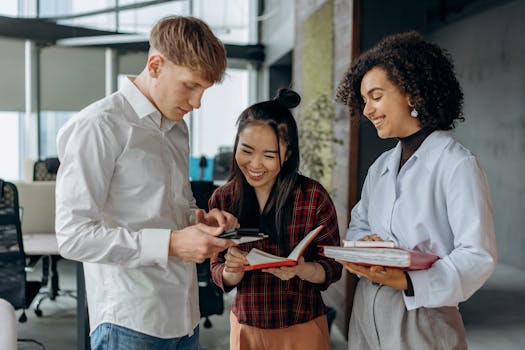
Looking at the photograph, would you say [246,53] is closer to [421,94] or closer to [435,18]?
[435,18]

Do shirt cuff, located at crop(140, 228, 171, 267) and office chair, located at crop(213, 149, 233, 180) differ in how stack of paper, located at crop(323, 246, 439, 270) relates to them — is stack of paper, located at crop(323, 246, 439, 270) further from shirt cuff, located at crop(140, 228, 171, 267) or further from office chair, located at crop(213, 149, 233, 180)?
office chair, located at crop(213, 149, 233, 180)

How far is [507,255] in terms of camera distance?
20.9 feet

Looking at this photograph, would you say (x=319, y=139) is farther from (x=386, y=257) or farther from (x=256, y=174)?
(x=386, y=257)

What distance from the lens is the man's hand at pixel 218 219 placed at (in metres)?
1.44

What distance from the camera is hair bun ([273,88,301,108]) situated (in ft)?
5.70

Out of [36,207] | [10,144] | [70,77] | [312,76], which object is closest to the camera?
[36,207]

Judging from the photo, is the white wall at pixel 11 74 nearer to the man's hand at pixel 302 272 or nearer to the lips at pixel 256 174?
the lips at pixel 256 174

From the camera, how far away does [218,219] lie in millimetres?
1439

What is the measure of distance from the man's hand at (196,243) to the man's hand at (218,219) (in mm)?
152

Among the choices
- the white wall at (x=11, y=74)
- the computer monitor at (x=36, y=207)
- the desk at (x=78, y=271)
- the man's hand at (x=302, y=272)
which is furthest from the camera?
the white wall at (x=11, y=74)

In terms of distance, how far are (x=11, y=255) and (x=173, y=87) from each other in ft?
7.81

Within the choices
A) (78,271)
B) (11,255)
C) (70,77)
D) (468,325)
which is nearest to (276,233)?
(78,271)

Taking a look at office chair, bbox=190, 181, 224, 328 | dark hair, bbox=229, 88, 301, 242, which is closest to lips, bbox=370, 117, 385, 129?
dark hair, bbox=229, 88, 301, 242

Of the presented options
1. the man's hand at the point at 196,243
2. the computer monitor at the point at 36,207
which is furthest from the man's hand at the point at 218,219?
the computer monitor at the point at 36,207
